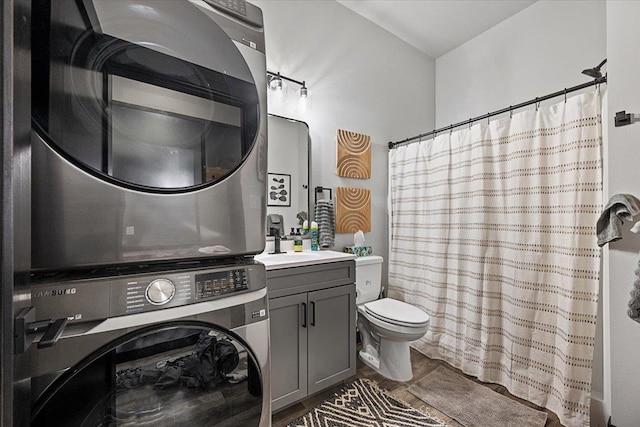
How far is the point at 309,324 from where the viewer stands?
158 centimetres

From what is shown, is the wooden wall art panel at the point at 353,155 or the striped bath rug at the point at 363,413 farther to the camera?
the wooden wall art panel at the point at 353,155

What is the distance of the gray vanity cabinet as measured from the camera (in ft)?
4.80

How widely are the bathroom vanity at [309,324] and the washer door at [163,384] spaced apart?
57cm

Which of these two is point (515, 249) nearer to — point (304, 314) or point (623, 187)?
point (623, 187)

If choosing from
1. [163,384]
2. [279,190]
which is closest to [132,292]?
[163,384]

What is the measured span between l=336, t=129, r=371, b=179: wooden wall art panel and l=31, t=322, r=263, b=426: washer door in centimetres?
178

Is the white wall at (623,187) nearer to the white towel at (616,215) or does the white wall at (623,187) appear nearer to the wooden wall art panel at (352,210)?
the white towel at (616,215)

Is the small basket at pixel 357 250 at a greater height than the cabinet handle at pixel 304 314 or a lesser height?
greater

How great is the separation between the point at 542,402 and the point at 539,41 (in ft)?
8.89

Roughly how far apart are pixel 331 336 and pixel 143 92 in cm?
155

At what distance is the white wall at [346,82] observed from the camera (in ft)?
6.88

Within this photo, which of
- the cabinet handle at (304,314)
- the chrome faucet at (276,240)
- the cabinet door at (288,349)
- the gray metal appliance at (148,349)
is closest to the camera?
the gray metal appliance at (148,349)

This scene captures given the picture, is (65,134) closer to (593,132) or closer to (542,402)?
(593,132)

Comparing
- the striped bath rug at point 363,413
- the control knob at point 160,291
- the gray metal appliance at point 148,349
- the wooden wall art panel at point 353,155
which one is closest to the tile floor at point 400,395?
the striped bath rug at point 363,413
